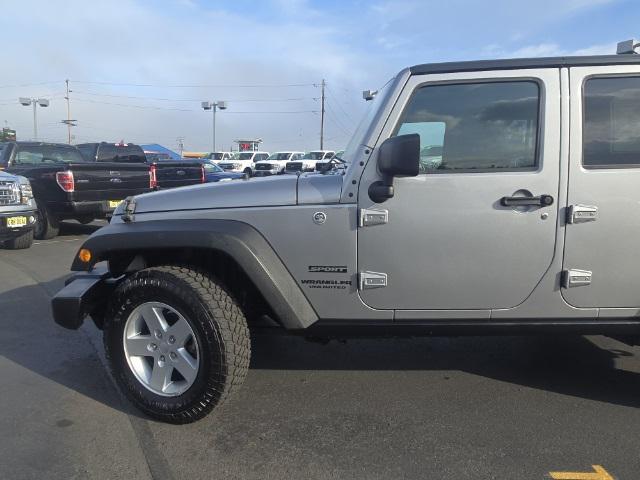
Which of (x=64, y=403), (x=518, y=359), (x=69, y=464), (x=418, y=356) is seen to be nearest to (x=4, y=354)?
(x=64, y=403)

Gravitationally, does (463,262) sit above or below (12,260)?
above

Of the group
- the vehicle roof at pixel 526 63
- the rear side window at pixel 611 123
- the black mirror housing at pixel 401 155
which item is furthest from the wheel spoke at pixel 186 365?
the rear side window at pixel 611 123

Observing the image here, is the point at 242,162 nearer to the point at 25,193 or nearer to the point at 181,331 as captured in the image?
the point at 25,193

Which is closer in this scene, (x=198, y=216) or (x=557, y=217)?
(x=557, y=217)

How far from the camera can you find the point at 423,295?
2.94m

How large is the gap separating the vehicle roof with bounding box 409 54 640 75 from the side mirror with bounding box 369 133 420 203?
1.50ft

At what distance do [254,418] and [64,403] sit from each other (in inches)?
48.2

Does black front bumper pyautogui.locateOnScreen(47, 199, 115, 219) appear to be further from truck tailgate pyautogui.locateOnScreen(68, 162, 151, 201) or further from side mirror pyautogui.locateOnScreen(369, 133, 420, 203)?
side mirror pyautogui.locateOnScreen(369, 133, 420, 203)

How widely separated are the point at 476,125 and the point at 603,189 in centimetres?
74

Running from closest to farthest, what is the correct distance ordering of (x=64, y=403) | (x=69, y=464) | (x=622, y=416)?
1. (x=69, y=464)
2. (x=622, y=416)
3. (x=64, y=403)

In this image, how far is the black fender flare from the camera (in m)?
2.87

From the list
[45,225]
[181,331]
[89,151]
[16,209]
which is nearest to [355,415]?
[181,331]

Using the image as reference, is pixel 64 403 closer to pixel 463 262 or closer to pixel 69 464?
pixel 69 464

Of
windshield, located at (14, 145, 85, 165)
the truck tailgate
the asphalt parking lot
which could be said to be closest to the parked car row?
windshield, located at (14, 145, 85, 165)
